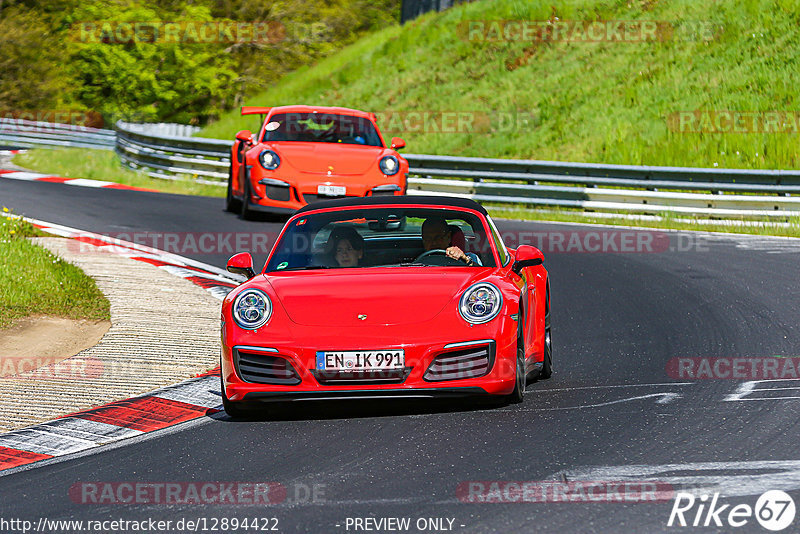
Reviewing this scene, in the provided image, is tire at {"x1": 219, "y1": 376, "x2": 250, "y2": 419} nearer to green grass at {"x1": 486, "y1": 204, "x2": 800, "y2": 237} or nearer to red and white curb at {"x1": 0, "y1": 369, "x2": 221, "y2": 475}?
red and white curb at {"x1": 0, "y1": 369, "x2": 221, "y2": 475}

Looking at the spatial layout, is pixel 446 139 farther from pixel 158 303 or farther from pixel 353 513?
pixel 353 513

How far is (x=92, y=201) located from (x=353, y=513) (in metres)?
15.9

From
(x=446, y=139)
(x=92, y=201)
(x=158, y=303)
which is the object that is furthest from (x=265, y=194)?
(x=446, y=139)

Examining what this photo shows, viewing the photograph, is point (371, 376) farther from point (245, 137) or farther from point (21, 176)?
point (21, 176)

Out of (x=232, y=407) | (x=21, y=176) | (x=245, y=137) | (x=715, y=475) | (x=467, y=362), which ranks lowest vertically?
(x=21, y=176)

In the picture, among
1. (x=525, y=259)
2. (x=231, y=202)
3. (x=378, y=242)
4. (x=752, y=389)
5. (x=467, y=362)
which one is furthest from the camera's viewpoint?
(x=231, y=202)

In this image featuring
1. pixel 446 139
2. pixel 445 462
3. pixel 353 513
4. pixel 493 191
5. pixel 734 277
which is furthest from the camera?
pixel 446 139

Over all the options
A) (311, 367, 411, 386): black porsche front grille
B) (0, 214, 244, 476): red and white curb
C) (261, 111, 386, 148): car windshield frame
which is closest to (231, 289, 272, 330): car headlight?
(311, 367, 411, 386): black porsche front grille

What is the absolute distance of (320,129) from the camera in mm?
17641

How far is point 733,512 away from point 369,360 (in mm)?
2336

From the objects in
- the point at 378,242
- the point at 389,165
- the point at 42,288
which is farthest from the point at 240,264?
the point at 389,165

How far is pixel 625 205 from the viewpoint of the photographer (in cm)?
1977

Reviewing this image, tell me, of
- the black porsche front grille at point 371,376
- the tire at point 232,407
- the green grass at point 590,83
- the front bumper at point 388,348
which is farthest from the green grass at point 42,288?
the green grass at point 590,83

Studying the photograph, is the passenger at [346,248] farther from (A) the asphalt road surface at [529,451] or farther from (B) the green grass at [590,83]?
(B) the green grass at [590,83]
